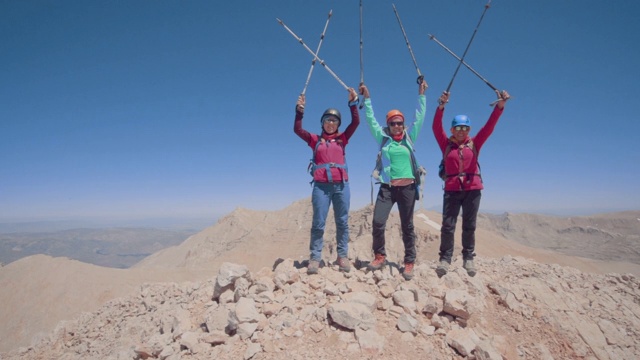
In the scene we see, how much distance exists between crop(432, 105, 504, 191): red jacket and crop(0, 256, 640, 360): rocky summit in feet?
5.34

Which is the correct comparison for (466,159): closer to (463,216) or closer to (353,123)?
(463,216)

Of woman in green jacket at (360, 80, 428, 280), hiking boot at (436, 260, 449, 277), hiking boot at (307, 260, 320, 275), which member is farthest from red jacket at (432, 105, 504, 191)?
hiking boot at (307, 260, 320, 275)

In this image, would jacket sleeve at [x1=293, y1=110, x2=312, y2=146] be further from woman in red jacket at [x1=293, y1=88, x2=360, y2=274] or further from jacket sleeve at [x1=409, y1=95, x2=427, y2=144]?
jacket sleeve at [x1=409, y1=95, x2=427, y2=144]

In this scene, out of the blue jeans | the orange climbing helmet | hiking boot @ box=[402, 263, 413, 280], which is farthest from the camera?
the orange climbing helmet

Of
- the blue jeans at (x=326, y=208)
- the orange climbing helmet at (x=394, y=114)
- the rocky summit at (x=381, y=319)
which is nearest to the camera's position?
the rocky summit at (x=381, y=319)

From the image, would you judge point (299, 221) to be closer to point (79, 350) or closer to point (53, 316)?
point (53, 316)

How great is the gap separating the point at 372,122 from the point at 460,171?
181 cm

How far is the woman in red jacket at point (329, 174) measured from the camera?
5.32m

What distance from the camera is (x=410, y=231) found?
213 inches

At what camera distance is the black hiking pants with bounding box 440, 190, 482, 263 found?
5.44 metres

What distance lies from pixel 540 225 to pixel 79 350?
2910 inches

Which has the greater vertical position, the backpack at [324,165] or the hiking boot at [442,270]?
the backpack at [324,165]

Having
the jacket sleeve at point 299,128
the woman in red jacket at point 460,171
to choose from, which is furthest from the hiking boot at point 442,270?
the jacket sleeve at point 299,128

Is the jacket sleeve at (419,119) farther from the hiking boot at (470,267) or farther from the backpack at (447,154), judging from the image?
the hiking boot at (470,267)
